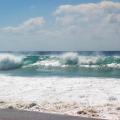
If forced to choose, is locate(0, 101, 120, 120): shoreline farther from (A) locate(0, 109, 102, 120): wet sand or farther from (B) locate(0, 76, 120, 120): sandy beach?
(A) locate(0, 109, 102, 120): wet sand

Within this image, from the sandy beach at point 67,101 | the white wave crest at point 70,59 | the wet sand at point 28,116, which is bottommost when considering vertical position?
the sandy beach at point 67,101

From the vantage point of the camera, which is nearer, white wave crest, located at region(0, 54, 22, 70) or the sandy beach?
the sandy beach

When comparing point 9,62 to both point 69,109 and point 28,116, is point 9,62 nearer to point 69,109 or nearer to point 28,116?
point 69,109

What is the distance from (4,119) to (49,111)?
1.25 metres

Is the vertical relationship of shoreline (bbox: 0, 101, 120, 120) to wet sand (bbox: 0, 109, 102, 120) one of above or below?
below

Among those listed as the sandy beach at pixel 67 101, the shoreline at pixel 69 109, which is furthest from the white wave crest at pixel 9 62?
the shoreline at pixel 69 109

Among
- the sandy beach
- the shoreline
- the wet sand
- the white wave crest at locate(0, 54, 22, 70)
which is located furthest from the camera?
the white wave crest at locate(0, 54, 22, 70)

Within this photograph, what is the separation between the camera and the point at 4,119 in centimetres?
622

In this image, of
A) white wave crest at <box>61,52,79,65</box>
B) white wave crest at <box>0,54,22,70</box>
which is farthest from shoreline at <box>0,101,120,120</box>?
white wave crest at <box>61,52,79,65</box>

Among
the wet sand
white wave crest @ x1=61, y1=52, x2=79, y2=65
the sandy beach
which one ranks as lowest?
the sandy beach

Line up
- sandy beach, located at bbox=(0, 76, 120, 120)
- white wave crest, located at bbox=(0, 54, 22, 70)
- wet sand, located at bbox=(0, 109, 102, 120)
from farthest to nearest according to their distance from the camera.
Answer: white wave crest, located at bbox=(0, 54, 22, 70)
sandy beach, located at bbox=(0, 76, 120, 120)
wet sand, located at bbox=(0, 109, 102, 120)

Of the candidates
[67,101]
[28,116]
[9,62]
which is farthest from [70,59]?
[28,116]

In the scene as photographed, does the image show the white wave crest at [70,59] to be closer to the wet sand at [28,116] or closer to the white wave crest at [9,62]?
the white wave crest at [9,62]

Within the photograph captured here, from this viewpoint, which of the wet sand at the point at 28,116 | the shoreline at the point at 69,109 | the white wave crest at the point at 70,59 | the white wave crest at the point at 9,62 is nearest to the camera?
the wet sand at the point at 28,116
